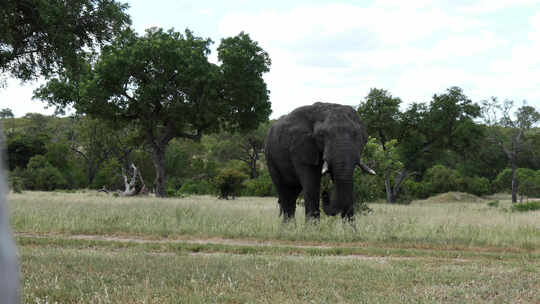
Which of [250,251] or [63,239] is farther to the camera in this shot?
[63,239]

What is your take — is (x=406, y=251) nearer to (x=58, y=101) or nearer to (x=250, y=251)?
(x=250, y=251)

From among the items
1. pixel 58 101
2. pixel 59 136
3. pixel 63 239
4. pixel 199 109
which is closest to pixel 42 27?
pixel 63 239

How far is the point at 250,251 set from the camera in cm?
1004

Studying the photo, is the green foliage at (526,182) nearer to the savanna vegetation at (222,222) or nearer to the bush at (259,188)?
the savanna vegetation at (222,222)

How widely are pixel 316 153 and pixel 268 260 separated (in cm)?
549

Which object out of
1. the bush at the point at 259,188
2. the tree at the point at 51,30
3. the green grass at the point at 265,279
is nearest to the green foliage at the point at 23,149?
the bush at the point at 259,188

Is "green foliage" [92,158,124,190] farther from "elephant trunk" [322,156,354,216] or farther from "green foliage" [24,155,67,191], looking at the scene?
"elephant trunk" [322,156,354,216]

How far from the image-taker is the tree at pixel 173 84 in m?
27.8

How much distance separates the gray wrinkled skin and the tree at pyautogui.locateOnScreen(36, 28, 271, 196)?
88.3ft

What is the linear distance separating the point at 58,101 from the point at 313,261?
26272mm

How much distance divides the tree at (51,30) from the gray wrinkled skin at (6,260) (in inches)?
510

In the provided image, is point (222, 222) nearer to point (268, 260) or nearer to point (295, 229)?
point (295, 229)

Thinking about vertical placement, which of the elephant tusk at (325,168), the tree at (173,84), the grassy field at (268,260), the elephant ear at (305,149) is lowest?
the grassy field at (268,260)

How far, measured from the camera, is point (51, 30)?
1373cm
